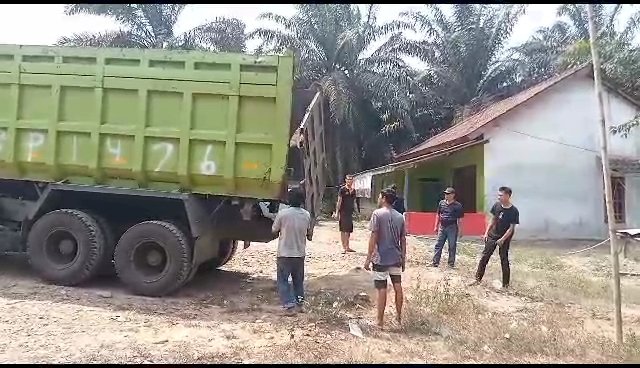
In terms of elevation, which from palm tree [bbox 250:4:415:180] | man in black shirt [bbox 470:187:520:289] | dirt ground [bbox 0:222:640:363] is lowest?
dirt ground [bbox 0:222:640:363]

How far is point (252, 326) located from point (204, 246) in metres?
1.67

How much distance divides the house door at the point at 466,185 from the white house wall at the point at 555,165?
168 cm

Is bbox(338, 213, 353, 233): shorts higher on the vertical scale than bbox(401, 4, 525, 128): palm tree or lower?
lower

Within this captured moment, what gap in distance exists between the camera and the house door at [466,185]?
60.3ft

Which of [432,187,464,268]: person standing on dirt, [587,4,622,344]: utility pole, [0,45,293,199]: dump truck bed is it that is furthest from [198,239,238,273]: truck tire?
[587,4,622,344]: utility pole

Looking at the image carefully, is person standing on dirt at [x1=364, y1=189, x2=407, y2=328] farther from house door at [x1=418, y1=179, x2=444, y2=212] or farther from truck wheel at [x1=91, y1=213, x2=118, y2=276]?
house door at [x1=418, y1=179, x2=444, y2=212]

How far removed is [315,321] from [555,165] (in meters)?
12.4

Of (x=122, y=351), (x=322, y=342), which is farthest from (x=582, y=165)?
(x=122, y=351)

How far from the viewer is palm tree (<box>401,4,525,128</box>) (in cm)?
2847

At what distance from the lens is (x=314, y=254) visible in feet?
35.4

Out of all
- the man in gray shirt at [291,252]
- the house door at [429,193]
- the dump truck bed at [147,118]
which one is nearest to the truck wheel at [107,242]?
the dump truck bed at [147,118]

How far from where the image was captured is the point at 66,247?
7398 millimetres

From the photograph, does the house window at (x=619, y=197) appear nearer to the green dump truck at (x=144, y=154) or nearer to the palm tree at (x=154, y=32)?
the green dump truck at (x=144, y=154)

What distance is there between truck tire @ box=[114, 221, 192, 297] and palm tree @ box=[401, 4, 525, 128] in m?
22.5
